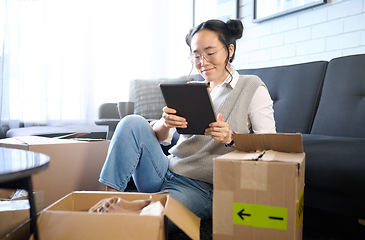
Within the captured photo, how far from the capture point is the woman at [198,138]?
4.08ft

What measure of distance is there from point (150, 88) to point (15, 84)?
1326 mm

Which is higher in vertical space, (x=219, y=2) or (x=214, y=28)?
(x=219, y=2)

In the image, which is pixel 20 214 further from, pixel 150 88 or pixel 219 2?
pixel 219 2

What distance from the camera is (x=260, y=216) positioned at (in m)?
0.85

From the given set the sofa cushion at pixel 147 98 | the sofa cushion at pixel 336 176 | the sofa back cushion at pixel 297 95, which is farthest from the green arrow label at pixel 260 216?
the sofa cushion at pixel 147 98

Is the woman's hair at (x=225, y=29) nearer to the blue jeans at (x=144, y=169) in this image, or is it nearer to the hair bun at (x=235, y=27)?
the hair bun at (x=235, y=27)

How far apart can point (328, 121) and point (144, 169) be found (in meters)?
0.93

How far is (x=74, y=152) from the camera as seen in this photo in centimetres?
148

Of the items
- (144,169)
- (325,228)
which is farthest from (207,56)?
(325,228)

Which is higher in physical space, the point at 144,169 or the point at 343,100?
the point at 343,100

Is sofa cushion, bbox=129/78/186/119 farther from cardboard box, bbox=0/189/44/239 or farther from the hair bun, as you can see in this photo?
cardboard box, bbox=0/189/44/239

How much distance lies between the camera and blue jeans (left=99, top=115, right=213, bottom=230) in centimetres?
123

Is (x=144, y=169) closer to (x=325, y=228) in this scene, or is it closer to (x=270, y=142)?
(x=270, y=142)

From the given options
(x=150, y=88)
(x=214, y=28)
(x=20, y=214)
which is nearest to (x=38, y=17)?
(x=150, y=88)
